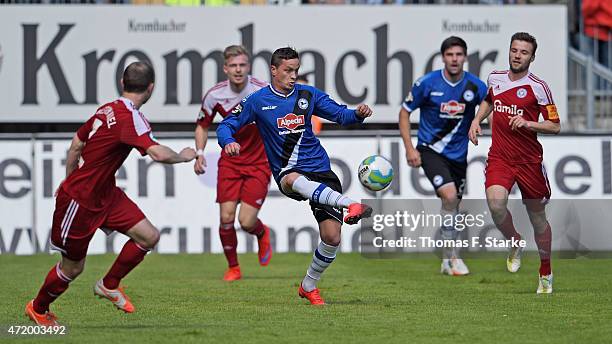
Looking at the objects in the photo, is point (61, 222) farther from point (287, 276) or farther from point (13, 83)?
point (13, 83)

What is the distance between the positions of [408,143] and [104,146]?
5.35 metres

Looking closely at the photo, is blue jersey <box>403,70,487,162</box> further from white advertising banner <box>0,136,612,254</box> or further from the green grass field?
white advertising banner <box>0,136,612,254</box>

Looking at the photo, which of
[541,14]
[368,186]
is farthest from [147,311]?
[541,14]

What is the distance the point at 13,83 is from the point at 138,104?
31.0 ft

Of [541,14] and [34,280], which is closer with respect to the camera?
[34,280]

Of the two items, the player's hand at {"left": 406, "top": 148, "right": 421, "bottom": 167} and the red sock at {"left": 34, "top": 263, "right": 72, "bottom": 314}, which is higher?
the player's hand at {"left": 406, "top": 148, "right": 421, "bottom": 167}

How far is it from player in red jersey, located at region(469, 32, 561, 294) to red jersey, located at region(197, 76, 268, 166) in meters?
2.81

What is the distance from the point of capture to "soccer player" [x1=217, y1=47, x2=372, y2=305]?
390 inches

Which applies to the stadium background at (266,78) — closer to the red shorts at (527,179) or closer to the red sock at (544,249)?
the red sock at (544,249)

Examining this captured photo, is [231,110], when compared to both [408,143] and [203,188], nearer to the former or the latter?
[408,143]

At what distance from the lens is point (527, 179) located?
11.2 metres

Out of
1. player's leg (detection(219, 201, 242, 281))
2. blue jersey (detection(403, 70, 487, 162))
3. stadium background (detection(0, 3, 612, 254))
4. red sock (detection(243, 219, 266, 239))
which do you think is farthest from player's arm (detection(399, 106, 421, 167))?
stadium background (detection(0, 3, 612, 254))

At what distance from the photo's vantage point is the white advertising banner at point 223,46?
57.5 ft

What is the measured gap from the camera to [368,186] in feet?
32.5
